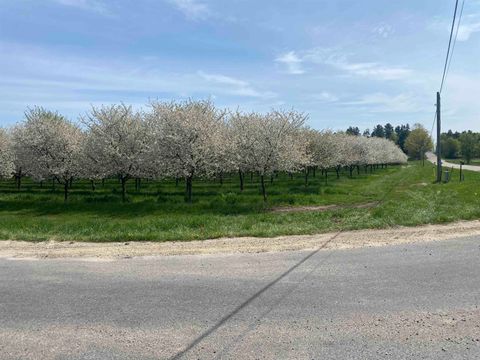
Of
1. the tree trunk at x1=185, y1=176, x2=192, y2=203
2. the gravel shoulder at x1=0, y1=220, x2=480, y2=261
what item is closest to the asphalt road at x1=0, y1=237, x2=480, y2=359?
the gravel shoulder at x1=0, y1=220, x2=480, y2=261

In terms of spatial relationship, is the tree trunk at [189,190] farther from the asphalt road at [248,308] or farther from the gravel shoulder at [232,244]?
the asphalt road at [248,308]

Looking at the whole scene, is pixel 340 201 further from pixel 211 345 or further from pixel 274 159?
pixel 211 345

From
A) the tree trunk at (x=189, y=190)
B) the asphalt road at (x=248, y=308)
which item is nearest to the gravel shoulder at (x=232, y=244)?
the asphalt road at (x=248, y=308)

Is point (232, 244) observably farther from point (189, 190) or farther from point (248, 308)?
point (189, 190)

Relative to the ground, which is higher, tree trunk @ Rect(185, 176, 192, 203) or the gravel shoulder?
tree trunk @ Rect(185, 176, 192, 203)

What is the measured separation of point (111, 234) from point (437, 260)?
29.5 ft

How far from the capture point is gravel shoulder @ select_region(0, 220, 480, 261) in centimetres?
934

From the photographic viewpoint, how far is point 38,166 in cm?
2828

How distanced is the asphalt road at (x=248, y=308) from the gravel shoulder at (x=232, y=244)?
997mm

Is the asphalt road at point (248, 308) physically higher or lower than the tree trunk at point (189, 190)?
lower

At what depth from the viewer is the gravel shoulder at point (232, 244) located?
30.7 feet

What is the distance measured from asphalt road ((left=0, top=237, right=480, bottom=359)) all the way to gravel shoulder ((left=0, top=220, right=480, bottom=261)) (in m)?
1.00

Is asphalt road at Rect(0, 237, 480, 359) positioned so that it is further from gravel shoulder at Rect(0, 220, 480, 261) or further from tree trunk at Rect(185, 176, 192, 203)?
tree trunk at Rect(185, 176, 192, 203)

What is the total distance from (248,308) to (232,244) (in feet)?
15.5
